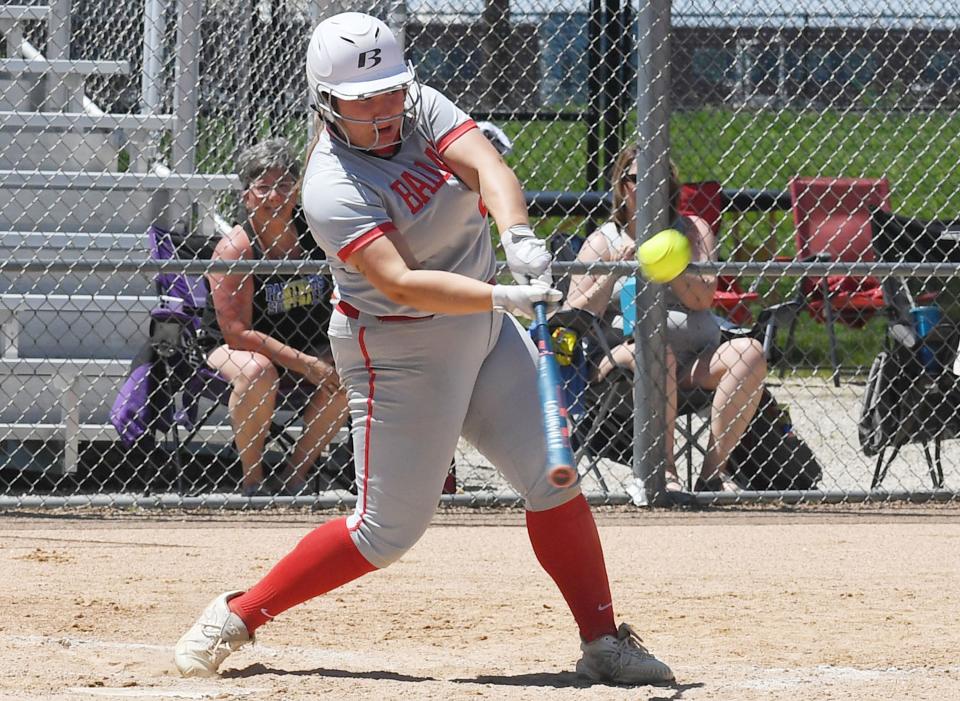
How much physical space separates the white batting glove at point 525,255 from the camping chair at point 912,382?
3.90 meters

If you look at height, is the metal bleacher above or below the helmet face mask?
below

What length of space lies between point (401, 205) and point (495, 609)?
5.59 feet

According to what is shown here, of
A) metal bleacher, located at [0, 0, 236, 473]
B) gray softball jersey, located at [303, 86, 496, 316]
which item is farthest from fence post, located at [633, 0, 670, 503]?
gray softball jersey, located at [303, 86, 496, 316]

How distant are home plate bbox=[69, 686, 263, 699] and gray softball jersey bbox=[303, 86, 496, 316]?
3.30 feet

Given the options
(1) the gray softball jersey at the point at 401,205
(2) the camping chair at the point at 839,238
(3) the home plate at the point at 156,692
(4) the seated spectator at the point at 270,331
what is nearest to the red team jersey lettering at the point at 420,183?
(1) the gray softball jersey at the point at 401,205

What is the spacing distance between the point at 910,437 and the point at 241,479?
3.17m

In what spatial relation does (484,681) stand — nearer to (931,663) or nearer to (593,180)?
(931,663)

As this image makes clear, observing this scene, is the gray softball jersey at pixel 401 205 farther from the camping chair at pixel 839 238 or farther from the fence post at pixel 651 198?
the camping chair at pixel 839 238

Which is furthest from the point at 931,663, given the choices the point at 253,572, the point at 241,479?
the point at 241,479

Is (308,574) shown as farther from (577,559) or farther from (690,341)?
(690,341)

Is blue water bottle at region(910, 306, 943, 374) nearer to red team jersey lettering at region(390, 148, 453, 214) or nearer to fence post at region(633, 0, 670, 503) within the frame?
fence post at region(633, 0, 670, 503)

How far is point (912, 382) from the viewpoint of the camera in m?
6.73

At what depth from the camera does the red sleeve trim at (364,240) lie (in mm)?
3234

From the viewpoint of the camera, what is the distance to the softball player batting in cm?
325
